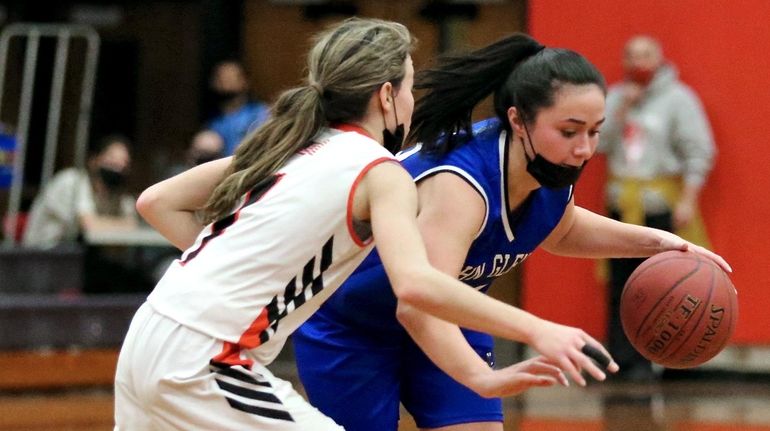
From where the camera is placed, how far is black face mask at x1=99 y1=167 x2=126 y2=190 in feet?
28.5

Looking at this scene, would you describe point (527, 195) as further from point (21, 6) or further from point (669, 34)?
point (21, 6)

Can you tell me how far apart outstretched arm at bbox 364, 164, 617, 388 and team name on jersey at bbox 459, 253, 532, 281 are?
25.9 inches

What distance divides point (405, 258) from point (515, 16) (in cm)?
702

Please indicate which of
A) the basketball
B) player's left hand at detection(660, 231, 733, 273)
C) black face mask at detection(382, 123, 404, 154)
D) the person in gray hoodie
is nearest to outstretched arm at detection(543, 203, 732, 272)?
player's left hand at detection(660, 231, 733, 273)

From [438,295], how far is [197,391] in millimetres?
532

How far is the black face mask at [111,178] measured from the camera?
8.70m

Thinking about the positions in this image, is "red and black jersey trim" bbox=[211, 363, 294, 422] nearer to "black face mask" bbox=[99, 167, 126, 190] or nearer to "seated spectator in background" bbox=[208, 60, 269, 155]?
"seated spectator in background" bbox=[208, 60, 269, 155]

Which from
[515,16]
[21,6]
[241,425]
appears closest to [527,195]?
[241,425]

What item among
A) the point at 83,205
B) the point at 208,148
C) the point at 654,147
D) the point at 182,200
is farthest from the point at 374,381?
the point at 83,205

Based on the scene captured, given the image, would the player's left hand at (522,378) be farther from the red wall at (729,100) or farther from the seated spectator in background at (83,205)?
the seated spectator in background at (83,205)

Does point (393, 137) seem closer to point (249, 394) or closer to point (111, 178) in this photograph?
point (249, 394)

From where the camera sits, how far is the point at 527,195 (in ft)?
11.1

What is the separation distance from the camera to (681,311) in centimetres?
334

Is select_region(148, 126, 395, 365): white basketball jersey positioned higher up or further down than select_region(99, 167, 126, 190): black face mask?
higher up
